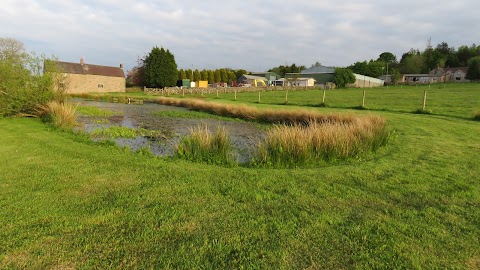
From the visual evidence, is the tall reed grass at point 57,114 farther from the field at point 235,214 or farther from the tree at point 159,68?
the tree at point 159,68

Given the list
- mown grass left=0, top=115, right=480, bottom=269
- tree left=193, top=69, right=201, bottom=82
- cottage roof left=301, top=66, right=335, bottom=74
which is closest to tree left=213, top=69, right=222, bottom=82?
tree left=193, top=69, right=201, bottom=82

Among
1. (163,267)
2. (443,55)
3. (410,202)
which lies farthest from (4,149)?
(443,55)

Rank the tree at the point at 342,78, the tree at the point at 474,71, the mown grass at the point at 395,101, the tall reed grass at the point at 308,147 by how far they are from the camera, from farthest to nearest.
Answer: the tree at the point at 474,71 → the tree at the point at 342,78 → the mown grass at the point at 395,101 → the tall reed grass at the point at 308,147

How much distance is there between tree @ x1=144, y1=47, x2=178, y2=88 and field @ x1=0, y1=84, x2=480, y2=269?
45.7 meters

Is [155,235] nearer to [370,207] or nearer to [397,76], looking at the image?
[370,207]

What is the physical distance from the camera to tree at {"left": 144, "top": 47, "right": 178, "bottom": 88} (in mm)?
50797

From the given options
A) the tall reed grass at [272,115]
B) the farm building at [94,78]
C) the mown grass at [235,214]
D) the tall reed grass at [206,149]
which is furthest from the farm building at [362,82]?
the mown grass at [235,214]

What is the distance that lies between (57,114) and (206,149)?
920 cm

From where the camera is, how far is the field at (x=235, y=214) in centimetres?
305

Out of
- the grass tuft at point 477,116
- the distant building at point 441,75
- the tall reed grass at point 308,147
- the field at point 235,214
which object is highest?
the distant building at point 441,75

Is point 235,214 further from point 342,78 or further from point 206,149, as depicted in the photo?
point 342,78

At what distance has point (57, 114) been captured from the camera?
1350 centimetres

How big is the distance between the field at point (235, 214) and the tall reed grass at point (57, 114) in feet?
21.4

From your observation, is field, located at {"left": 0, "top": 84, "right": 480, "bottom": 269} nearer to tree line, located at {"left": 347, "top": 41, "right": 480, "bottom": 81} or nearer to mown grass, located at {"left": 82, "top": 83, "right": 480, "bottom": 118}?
mown grass, located at {"left": 82, "top": 83, "right": 480, "bottom": 118}
